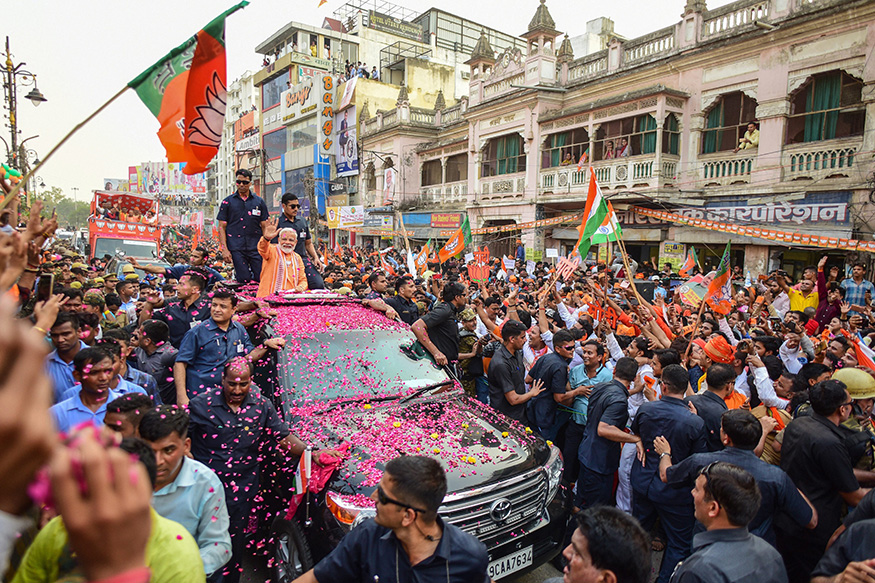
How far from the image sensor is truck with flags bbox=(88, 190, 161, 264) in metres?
17.0

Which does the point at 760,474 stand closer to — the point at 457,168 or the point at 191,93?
the point at 191,93

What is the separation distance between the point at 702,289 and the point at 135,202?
20160 millimetres

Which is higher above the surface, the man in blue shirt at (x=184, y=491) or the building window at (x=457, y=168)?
the building window at (x=457, y=168)

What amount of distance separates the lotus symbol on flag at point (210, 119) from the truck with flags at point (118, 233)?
13836 mm

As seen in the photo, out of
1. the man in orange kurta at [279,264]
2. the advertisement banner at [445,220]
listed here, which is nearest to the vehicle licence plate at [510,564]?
the man in orange kurta at [279,264]

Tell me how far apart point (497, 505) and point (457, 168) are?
1082 inches

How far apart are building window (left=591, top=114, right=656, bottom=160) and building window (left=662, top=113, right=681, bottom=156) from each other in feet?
1.14

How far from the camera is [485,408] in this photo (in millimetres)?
4719

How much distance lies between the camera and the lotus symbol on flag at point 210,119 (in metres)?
4.20

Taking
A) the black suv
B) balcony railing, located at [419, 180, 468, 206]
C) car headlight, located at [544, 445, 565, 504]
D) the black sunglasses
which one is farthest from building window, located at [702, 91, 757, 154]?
the black sunglasses

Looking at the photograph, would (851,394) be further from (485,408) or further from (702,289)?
(702,289)

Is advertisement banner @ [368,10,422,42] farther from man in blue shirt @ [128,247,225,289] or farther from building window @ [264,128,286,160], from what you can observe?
man in blue shirt @ [128,247,225,289]

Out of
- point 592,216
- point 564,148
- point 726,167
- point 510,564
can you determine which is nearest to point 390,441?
point 510,564

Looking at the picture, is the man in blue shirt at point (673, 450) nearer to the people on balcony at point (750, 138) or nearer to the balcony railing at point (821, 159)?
the balcony railing at point (821, 159)
